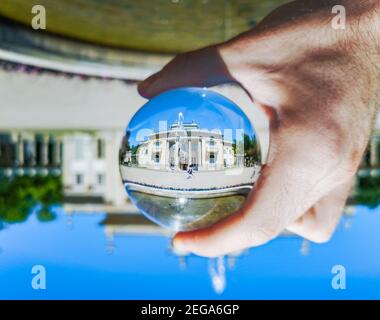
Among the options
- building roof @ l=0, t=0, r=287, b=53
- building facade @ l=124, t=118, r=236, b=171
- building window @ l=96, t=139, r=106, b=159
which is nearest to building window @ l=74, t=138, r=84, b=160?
building window @ l=96, t=139, r=106, b=159

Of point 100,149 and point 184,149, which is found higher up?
point 100,149

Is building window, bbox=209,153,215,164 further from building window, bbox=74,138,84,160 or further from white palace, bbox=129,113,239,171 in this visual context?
building window, bbox=74,138,84,160

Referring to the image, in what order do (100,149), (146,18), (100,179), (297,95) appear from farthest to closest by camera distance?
(100,149) → (100,179) → (146,18) → (297,95)

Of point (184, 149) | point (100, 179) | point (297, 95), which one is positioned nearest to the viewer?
point (184, 149)

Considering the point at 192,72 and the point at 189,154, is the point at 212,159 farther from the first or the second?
the point at 192,72

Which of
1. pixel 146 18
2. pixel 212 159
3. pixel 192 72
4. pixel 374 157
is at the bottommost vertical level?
pixel 212 159

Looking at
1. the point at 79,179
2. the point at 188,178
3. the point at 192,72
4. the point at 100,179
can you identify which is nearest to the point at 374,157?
the point at 100,179
